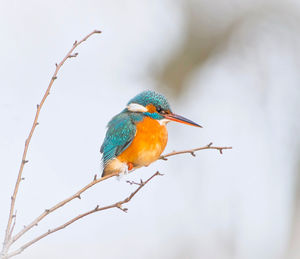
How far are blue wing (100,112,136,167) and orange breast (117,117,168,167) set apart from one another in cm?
3

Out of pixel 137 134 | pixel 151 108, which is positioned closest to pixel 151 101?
pixel 151 108

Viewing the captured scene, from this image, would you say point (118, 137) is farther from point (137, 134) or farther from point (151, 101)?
point (151, 101)

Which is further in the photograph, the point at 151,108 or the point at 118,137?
the point at 151,108

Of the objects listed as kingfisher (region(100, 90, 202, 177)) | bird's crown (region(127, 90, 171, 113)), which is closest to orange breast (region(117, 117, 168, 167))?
kingfisher (region(100, 90, 202, 177))

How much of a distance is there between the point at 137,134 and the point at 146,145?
11 cm

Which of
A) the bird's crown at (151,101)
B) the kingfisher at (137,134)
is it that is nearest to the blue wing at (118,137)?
the kingfisher at (137,134)

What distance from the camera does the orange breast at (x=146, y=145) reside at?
2918mm

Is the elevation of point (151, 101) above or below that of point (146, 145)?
above

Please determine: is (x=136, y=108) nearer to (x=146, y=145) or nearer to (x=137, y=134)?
(x=137, y=134)

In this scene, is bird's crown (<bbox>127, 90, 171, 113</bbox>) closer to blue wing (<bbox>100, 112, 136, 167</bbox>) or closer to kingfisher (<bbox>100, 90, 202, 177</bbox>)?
kingfisher (<bbox>100, 90, 202, 177</bbox>)

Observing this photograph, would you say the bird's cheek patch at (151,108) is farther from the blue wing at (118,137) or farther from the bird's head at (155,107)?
the blue wing at (118,137)

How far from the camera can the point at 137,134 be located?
3.03 m

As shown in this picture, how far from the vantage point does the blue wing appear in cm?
300

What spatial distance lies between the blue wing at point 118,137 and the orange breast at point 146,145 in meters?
0.03
